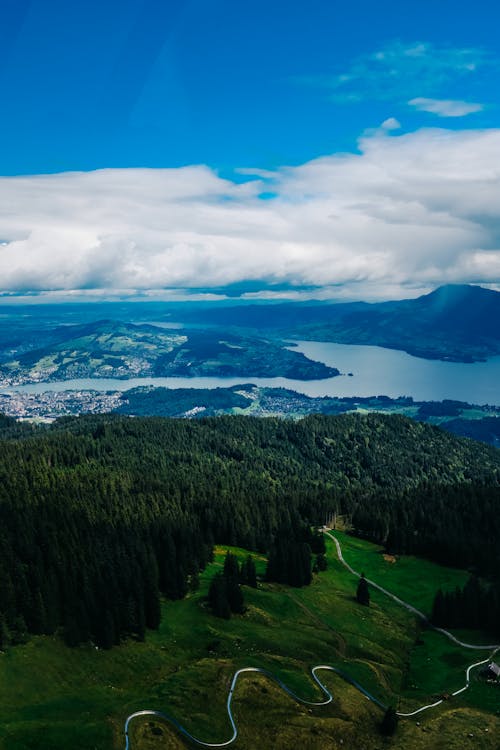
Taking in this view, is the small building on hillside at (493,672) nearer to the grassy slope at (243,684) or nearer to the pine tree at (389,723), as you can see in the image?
the grassy slope at (243,684)

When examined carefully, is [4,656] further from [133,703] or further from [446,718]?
[446,718]

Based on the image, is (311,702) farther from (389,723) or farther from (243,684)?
(389,723)

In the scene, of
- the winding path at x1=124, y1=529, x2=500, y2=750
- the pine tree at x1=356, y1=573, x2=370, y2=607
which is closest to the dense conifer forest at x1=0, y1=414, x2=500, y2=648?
the pine tree at x1=356, y1=573, x2=370, y2=607

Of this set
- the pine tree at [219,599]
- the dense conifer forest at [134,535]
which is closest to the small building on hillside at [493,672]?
the pine tree at [219,599]

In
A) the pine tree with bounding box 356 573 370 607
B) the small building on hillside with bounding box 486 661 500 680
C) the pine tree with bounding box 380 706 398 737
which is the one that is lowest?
the pine tree with bounding box 356 573 370 607

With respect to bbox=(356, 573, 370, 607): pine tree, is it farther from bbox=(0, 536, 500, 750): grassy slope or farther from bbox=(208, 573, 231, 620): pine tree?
bbox=(208, 573, 231, 620): pine tree

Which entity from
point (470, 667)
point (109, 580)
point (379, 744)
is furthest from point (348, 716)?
point (109, 580)

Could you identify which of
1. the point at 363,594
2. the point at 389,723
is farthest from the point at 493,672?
the point at 363,594

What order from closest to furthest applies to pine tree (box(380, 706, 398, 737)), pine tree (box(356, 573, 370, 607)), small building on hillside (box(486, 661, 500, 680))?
1. pine tree (box(380, 706, 398, 737))
2. small building on hillside (box(486, 661, 500, 680))
3. pine tree (box(356, 573, 370, 607))
